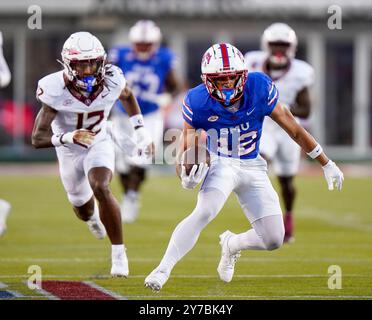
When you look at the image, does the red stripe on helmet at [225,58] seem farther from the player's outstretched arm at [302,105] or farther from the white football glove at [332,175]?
the player's outstretched arm at [302,105]

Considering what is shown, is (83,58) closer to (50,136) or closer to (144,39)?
(50,136)

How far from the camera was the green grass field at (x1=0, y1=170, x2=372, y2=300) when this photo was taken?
274 inches

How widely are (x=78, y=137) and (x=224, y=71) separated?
120 cm

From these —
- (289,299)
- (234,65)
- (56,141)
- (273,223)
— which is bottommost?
(289,299)

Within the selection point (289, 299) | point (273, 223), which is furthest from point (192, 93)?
point (289, 299)

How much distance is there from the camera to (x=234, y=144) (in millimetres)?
6891

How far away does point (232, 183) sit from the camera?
6.71 meters

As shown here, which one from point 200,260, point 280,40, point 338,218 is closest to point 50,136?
point 200,260

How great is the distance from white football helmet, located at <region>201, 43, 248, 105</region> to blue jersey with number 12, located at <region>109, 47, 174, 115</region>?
223 inches

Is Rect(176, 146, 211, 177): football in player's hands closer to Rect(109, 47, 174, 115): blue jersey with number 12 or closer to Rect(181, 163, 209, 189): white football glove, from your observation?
Rect(181, 163, 209, 189): white football glove

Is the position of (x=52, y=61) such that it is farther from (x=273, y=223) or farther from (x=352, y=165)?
(x=273, y=223)

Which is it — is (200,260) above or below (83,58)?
below

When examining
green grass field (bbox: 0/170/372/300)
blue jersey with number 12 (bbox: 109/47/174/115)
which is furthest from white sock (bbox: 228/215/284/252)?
blue jersey with number 12 (bbox: 109/47/174/115)

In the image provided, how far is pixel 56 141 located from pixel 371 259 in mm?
2831
